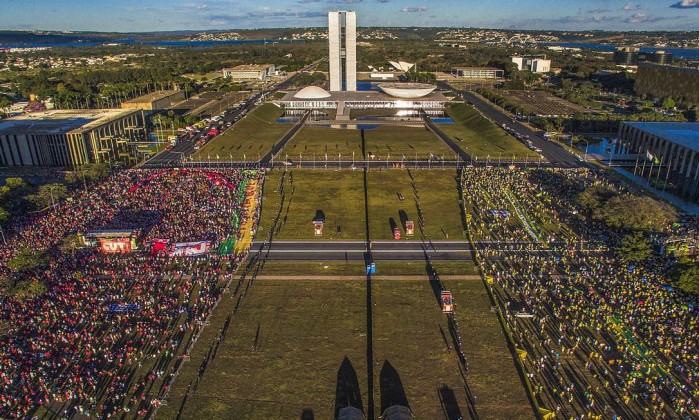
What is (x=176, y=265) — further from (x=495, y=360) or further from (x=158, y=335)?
(x=495, y=360)

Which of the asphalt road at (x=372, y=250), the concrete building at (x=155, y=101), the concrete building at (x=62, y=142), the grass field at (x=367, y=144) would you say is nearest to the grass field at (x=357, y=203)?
the asphalt road at (x=372, y=250)

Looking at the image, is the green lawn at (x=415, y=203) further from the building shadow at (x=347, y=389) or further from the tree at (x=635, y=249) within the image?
the building shadow at (x=347, y=389)

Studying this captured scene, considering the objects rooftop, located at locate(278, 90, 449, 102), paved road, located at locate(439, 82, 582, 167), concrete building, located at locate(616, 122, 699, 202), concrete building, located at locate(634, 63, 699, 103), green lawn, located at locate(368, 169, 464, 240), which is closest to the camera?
green lawn, located at locate(368, 169, 464, 240)

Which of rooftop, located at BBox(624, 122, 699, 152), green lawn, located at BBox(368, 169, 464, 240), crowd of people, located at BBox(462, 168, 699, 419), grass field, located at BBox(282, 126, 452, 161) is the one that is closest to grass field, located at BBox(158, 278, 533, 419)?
crowd of people, located at BBox(462, 168, 699, 419)

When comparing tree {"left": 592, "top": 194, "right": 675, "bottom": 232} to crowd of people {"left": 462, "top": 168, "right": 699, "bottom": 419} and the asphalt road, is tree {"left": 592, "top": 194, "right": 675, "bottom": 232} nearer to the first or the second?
crowd of people {"left": 462, "top": 168, "right": 699, "bottom": 419}

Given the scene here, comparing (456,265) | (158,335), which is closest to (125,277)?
(158,335)

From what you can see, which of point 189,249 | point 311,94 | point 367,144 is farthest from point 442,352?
point 311,94

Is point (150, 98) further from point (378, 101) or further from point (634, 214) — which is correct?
point (634, 214)
